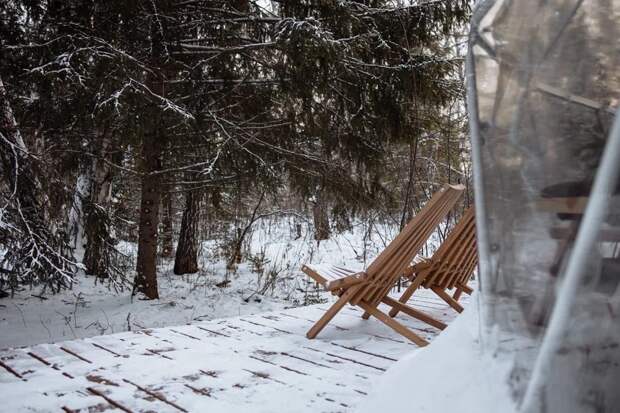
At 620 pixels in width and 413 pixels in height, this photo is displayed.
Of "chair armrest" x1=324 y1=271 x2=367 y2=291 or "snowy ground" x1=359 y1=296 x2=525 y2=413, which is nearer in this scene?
"snowy ground" x1=359 y1=296 x2=525 y2=413

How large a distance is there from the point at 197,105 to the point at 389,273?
374 centimetres

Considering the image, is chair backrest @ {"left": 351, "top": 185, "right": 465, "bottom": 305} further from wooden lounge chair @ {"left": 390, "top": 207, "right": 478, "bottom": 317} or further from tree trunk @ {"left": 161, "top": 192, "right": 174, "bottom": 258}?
tree trunk @ {"left": 161, "top": 192, "right": 174, "bottom": 258}

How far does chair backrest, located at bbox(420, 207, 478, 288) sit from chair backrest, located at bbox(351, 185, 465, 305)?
0.36 metres

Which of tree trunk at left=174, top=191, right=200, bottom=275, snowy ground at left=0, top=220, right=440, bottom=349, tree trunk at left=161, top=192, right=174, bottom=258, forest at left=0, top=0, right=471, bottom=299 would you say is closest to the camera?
forest at left=0, top=0, right=471, bottom=299

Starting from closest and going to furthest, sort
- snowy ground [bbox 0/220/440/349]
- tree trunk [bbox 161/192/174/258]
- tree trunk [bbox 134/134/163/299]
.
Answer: snowy ground [bbox 0/220/440/349] → tree trunk [bbox 134/134/163/299] → tree trunk [bbox 161/192/174/258]

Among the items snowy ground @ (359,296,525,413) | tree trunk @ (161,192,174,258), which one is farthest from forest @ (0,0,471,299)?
snowy ground @ (359,296,525,413)

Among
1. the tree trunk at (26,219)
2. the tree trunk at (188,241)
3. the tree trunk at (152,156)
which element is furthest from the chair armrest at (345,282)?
the tree trunk at (188,241)

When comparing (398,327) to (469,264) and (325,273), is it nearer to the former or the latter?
(325,273)

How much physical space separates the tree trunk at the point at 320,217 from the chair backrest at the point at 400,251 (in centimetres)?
342

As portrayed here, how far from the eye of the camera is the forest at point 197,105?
474 centimetres

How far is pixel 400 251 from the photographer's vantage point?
3100 millimetres

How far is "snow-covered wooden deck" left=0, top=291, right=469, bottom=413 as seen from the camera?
7.24 ft

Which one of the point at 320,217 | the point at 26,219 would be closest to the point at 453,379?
the point at 26,219

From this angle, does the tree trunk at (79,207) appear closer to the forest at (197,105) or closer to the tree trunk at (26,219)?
the forest at (197,105)
